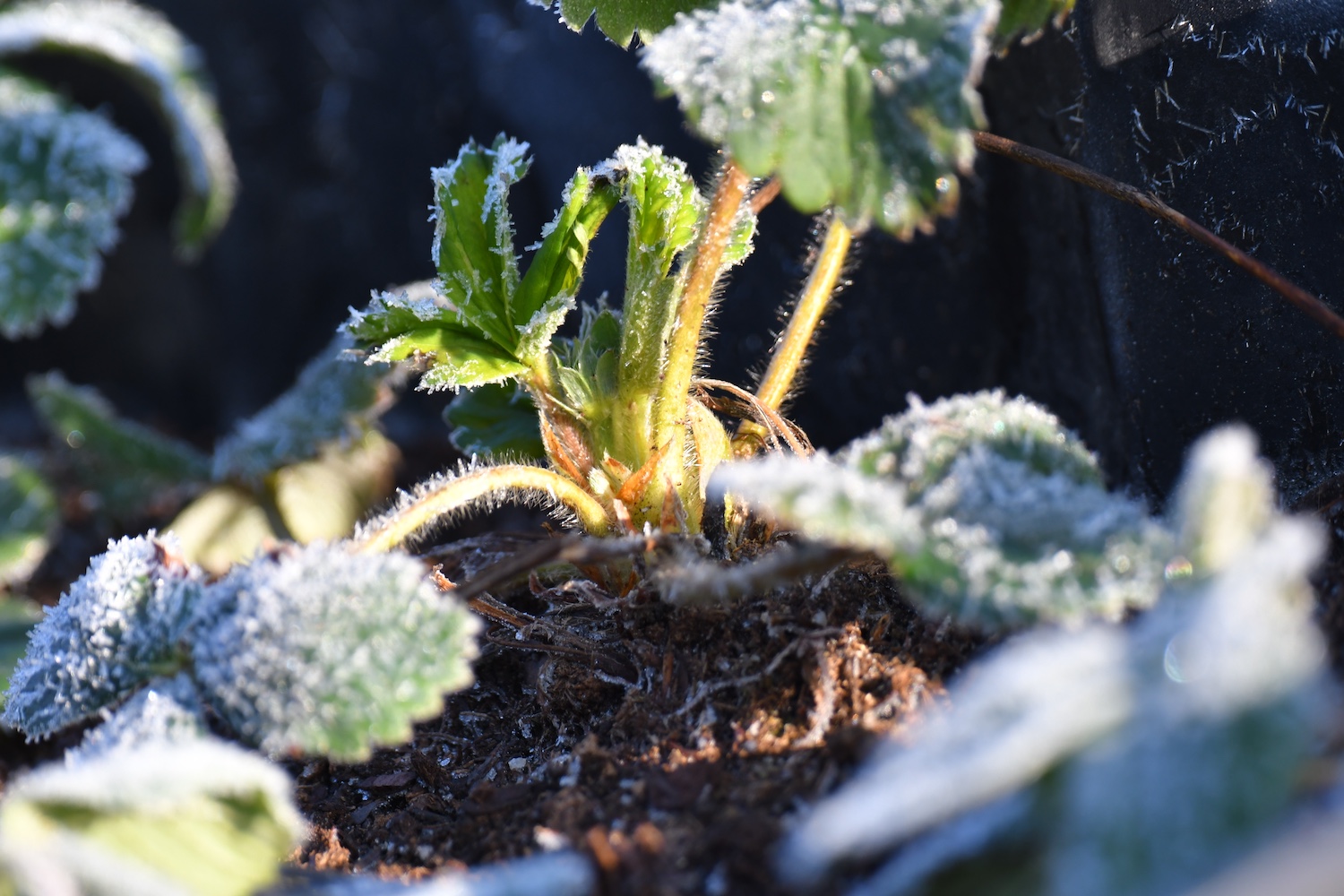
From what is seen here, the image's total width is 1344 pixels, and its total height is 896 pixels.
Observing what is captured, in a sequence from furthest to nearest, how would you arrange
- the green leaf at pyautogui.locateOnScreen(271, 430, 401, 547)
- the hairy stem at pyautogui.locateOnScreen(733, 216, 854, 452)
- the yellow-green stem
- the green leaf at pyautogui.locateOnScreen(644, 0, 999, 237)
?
the green leaf at pyautogui.locateOnScreen(271, 430, 401, 547), the hairy stem at pyautogui.locateOnScreen(733, 216, 854, 452), the yellow-green stem, the green leaf at pyautogui.locateOnScreen(644, 0, 999, 237)

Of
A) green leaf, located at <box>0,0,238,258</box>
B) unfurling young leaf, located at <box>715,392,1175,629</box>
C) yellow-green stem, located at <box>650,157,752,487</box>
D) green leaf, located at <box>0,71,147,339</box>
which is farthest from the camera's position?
green leaf, located at <box>0,0,238,258</box>

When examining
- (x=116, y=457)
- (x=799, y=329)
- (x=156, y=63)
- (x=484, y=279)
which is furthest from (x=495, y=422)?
(x=156, y=63)

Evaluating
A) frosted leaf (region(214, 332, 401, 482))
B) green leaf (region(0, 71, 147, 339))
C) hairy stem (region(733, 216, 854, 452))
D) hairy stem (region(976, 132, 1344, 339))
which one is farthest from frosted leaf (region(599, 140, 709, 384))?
green leaf (region(0, 71, 147, 339))

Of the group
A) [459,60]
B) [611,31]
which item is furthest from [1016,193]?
[459,60]

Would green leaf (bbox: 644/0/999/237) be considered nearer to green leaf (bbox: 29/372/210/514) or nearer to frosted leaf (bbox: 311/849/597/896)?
frosted leaf (bbox: 311/849/597/896)

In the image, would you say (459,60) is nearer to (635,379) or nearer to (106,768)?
(635,379)

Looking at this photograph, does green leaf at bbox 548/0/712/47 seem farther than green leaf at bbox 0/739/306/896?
Yes

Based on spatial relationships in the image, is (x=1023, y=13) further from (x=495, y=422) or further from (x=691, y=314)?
(x=495, y=422)

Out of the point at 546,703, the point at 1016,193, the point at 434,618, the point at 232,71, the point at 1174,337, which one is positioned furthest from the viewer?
the point at 232,71
